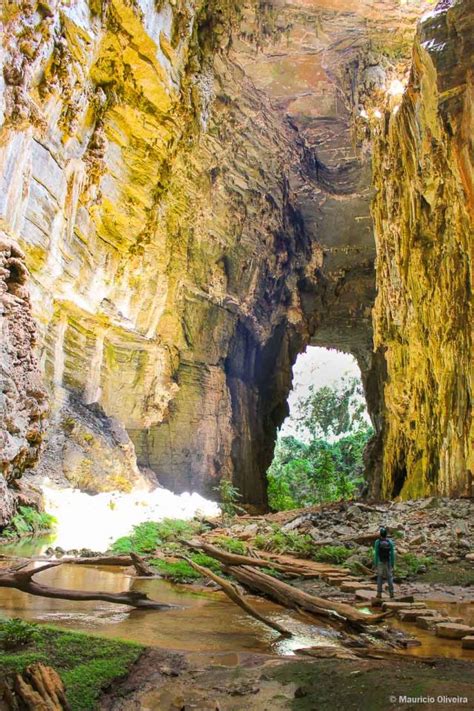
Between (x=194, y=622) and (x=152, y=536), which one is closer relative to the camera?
(x=194, y=622)

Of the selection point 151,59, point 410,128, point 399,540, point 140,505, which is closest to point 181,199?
point 151,59

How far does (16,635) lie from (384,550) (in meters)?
4.49

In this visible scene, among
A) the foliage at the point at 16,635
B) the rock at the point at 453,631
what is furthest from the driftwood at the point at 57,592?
the rock at the point at 453,631

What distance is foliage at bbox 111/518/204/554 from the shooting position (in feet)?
31.2

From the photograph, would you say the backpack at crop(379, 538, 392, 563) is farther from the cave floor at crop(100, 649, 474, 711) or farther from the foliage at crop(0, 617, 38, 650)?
the foliage at crop(0, 617, 38, 650)

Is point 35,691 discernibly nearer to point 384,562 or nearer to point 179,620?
point 179,620

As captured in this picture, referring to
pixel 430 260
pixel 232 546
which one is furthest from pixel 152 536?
pixel 430 260

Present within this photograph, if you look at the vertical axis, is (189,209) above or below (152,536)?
above

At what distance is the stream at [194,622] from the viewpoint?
3.97 metres

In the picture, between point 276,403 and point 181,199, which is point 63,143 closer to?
point 181,199

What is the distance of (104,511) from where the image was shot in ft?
50.5

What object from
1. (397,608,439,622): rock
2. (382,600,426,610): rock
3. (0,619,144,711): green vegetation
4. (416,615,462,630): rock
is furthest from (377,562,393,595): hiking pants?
(0,619,144,711): green vegetation

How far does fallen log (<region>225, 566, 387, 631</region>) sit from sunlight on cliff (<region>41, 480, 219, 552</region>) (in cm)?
435

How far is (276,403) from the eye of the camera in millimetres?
29719
